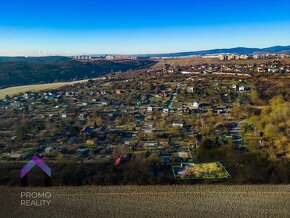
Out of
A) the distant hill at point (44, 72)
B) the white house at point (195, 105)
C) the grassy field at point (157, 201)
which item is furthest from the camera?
the distant hill at point (44, 72)

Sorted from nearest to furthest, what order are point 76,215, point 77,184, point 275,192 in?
1. point 76,215
2. point 275,192
3. point 77,184

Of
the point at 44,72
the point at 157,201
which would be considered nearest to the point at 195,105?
the point at 157,201

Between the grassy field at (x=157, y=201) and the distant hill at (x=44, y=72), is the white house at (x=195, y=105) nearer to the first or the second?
the grassy field at (x=157, y=201)

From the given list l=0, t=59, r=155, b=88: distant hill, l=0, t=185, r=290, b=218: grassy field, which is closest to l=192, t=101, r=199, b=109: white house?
l=0, t=185, r=290, b=218: grassy field

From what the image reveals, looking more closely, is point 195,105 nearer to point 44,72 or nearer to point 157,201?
point 157,201

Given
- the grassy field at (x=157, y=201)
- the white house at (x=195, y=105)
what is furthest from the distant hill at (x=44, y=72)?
the grassy field at (x=157, y=201)

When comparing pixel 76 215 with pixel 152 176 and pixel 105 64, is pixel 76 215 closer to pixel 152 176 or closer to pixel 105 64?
pixel 152 176

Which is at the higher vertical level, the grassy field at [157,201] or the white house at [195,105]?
the grassy field at [157,201]

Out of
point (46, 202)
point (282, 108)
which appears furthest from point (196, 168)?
point (282, 108)
